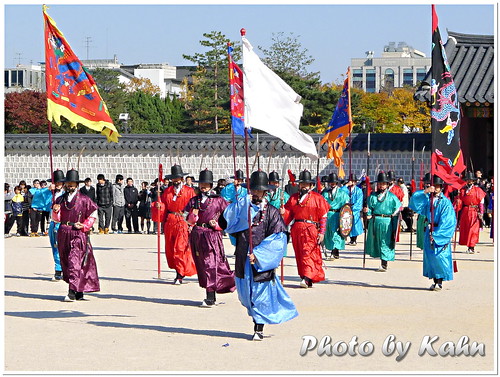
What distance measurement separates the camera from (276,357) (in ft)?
29.3

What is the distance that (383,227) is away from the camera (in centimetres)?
1611

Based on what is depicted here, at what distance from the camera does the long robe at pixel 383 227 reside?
16.0 m

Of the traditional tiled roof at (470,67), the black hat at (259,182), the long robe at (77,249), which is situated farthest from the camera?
the traditional tiled roof at (470,67)

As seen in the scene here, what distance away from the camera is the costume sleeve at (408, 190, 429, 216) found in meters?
13.9

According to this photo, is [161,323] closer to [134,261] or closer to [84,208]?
[84,208]

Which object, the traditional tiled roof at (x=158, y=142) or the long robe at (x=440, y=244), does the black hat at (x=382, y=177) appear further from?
the traditional tiled roof at (x=158, y=142)

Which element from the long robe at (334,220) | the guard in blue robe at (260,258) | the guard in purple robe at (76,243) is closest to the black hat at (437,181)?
the guard in blue robe at (260,258)

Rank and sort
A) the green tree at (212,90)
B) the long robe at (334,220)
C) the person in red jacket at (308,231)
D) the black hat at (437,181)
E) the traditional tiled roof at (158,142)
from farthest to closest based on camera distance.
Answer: the green tree at (212,90), the traditional tiled roof at (158,142), the long robe at (334,220), the person in red jacket at (308,231), the black hat at (437,181)

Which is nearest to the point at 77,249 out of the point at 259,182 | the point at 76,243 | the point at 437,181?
the point at 76,243

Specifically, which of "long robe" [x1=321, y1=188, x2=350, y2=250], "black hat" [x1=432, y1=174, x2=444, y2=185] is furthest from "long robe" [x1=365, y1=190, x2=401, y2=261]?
"black hat" [x1=432, y1=174, x2=444, y2=185]

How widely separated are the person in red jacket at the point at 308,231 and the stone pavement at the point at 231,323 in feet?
0.92

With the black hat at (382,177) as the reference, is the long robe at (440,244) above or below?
below

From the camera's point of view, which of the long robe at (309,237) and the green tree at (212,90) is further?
the green tree at (212,90)
